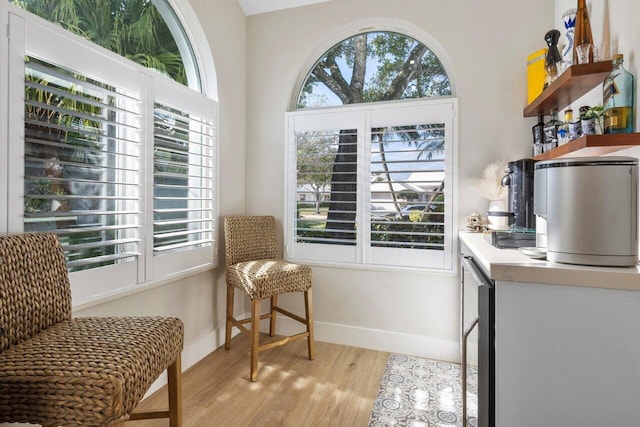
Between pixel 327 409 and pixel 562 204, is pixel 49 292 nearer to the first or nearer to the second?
pixel 327 409

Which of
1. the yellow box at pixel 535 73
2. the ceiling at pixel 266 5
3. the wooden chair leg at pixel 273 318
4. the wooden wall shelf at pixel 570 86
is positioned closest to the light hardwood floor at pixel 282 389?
the wooden chair leg at pixel 273 318

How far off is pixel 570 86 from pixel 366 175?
1.28 metres

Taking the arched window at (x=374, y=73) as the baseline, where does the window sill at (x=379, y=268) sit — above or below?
below

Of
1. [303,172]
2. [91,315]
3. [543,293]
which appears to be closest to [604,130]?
[543,293]

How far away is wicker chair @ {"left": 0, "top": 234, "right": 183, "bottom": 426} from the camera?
3.09 feet

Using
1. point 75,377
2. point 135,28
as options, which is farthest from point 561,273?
point 135,28

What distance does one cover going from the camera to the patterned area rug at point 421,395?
1730 mm

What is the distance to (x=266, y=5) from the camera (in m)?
2.77

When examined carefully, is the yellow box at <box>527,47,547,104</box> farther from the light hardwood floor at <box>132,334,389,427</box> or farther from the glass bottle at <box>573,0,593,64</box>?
the light hardwood floor at <box>132,334,389,427</box>

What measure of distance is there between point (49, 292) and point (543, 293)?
1.65 m

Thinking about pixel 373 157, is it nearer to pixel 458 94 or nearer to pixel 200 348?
pixel 458 94

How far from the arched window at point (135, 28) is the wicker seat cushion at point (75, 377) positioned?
1.35 m

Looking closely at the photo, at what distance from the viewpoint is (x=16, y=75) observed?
1.31m

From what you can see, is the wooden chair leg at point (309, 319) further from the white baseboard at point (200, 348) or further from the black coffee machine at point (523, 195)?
the black coffee machine at point (523, 195)
